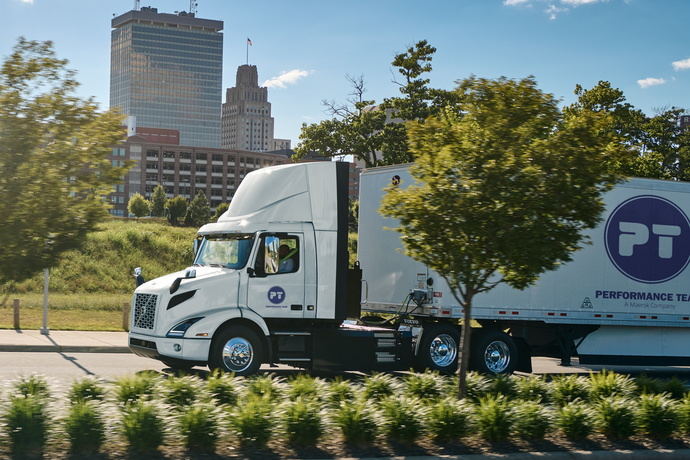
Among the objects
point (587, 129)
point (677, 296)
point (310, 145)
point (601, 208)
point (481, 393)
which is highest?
point (310, 145)

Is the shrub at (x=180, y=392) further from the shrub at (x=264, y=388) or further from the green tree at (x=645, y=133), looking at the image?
the green tree at (x=645, y=133)

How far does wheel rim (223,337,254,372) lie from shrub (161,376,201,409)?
4503 mm

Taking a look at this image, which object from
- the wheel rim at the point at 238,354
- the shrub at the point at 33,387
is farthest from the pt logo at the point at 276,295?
the shrub at the point at 33,387

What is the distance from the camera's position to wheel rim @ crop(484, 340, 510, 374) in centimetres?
1566

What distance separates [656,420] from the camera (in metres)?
9.21

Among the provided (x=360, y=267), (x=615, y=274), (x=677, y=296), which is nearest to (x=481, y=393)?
(x=360, y=267)

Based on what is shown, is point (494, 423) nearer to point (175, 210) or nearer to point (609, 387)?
point (609, 387)

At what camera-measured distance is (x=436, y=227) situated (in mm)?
9648

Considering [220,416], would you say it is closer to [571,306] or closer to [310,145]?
[571,306]

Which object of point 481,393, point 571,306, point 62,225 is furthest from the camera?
point 571,306

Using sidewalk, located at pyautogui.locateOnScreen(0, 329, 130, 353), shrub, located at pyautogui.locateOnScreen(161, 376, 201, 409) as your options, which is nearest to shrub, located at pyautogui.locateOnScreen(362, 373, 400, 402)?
shrub, located at pyautogui.locateOnScreen(161, 376, 201, 409)

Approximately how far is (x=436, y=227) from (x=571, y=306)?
8.10 m

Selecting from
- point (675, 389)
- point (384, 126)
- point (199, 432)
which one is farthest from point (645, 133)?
point (199, 432)

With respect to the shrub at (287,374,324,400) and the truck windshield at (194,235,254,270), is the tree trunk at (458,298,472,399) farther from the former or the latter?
the truck windshield at (194,235,254,270)
